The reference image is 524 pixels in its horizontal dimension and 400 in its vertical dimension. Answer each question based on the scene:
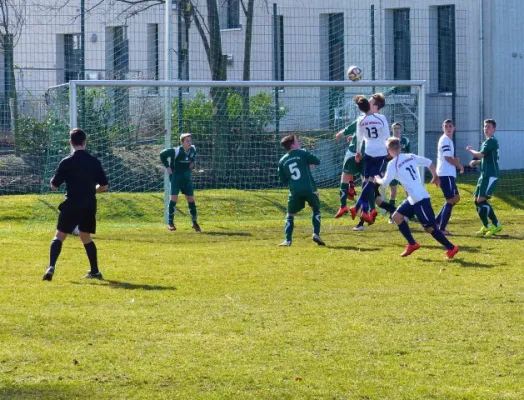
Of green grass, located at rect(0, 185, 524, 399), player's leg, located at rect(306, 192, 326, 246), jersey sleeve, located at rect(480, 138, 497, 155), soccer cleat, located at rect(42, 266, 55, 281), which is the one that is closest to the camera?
green grass, located at rect(0, 185, 524, 399)

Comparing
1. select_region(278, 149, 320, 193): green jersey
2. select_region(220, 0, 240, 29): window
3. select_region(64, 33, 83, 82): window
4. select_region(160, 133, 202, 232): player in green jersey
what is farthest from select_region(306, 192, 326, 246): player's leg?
select_region(220, 0, 240, 29): window

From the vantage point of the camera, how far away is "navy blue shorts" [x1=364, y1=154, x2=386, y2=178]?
16469mm

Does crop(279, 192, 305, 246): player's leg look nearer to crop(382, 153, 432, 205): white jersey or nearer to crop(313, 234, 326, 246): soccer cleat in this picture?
crop(313, 234, 326, 246): soccer cleat

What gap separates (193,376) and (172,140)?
13.4 meters

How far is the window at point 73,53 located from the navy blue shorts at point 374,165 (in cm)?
683

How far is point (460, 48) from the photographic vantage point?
24.8m

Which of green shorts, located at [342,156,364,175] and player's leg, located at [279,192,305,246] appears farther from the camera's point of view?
green shorts, located at [342,156,364,175]

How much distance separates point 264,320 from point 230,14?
60.1 ft

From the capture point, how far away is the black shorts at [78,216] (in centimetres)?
1216

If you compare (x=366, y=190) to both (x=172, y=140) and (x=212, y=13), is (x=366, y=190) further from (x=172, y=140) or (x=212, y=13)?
(x=212, y=13)

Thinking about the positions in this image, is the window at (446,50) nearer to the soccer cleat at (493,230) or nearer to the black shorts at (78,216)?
the soccer cleat at (493,230)

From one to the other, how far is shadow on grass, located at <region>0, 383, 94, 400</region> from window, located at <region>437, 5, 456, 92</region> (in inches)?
711

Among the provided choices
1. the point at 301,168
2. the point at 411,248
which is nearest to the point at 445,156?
the point at 301,168

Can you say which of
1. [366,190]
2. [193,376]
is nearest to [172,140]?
[366,190]
